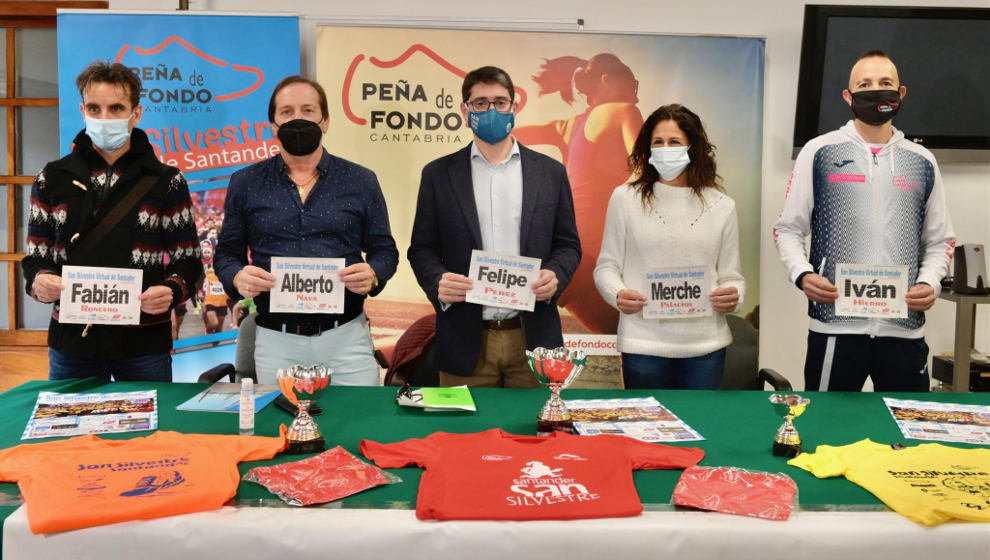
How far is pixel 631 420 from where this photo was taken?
215 centimetres

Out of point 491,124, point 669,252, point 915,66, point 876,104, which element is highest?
point 915,66

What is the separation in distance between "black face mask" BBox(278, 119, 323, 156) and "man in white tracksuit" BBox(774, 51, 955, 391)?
178 centimetres

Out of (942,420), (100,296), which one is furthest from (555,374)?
(100,296)

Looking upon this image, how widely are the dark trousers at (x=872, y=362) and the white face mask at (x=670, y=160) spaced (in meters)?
0.82

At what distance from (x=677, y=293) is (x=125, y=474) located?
1.83 meters

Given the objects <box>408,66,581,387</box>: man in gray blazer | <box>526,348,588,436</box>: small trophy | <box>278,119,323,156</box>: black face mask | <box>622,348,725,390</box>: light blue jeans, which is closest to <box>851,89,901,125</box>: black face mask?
<box>622,348,725,390</box>: light blue jeans

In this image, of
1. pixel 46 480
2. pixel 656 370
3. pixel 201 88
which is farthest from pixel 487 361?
pixel 201 88

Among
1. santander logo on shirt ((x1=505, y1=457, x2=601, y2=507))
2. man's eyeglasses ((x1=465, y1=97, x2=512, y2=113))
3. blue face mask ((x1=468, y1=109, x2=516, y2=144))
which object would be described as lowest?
santander logo on shirt ((x1=505, y1=457, x2=601, y2=507))

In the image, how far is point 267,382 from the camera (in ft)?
8.86

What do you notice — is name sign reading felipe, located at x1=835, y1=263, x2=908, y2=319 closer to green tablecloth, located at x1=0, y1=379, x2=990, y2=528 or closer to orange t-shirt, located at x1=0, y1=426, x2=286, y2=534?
green tablecloth, located at x1=0, y1=379, x2=990, y2=528

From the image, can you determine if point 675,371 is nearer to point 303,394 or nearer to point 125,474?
point 303,394

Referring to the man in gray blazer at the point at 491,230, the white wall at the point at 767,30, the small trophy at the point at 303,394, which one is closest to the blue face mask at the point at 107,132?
the man in gray blazer at the point at 491,230

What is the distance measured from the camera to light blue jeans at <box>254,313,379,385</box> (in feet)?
8.91

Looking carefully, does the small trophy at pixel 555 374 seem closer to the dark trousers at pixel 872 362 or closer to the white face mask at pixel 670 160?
the white face mask at pixel 670 160
